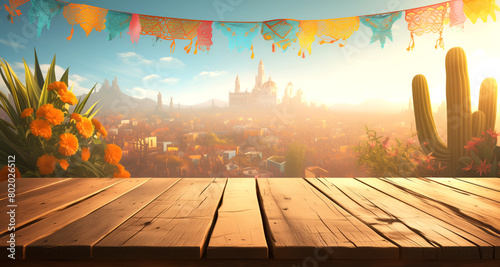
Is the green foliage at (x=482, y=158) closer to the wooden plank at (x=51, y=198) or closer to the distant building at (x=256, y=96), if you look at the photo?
the distant building at (x=256, y=96)

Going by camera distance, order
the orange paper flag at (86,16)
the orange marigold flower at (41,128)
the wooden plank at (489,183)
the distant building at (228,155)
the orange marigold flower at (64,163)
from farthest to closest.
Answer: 1. the distant building at (228,155)
2. the orange paper flag at (86,16)
3. the orange marigold flower at (64,163)
4. the orange marigold flower at (41,128)
5. the wooden plank at (489,183)

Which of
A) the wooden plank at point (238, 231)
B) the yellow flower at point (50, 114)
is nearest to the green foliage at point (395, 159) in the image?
the wooden plank at point (238, 231)

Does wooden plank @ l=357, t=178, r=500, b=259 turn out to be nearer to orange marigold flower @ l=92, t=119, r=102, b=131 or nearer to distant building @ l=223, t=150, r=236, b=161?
orange marigold flower @ l=92, t=119, r=102, b=131

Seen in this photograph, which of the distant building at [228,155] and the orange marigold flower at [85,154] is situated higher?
the orange marigold flower at [85,154]

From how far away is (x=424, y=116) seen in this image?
3205 millimetres

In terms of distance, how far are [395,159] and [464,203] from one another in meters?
2.64

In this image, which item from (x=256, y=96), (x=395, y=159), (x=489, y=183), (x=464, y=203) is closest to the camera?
(x=464, y=203)

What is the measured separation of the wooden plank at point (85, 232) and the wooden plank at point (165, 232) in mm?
29

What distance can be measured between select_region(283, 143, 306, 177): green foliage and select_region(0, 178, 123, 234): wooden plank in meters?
3.19

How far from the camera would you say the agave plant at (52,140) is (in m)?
1.91

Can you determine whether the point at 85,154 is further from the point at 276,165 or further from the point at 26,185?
the point at 276,165

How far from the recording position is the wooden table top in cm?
60

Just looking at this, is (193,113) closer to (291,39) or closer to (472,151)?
(291,39)

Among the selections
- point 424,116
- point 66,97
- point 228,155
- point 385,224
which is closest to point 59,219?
point 385,224
